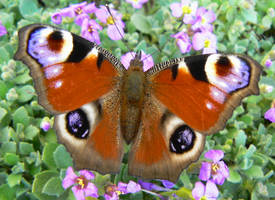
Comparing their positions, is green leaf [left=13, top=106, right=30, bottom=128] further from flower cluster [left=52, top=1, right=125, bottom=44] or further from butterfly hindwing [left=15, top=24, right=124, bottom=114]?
flower cluster [left=52, top=1, right=125, bottom=44]

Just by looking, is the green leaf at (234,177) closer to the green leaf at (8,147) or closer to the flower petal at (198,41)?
the flower petal at (198,41)

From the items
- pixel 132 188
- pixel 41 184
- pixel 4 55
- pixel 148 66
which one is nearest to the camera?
pixel 132 188

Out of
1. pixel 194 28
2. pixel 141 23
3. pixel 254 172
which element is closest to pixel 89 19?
pixel 141 23

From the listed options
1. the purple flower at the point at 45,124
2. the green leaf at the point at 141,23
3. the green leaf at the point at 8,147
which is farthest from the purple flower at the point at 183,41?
the green leaf at the point at 8,147

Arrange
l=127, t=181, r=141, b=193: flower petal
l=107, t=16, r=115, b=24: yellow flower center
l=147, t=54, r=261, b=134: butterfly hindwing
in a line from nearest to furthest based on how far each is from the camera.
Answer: l=147, t=54, r=261, b=134: butterfly hindwing < l=127, t=181, r=141, b=193: flower petal < l=107, t=16, r=115, b=24: yellow flower center

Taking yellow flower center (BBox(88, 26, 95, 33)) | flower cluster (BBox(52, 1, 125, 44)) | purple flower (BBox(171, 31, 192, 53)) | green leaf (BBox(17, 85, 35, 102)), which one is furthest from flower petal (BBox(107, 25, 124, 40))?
→ green leaf (BBox(17, 85, 35, 102))

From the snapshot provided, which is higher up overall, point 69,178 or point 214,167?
point 69,178

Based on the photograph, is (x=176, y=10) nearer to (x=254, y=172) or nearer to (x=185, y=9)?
(x=185, y=9)

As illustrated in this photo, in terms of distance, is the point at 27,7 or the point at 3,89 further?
the point at 27,7
